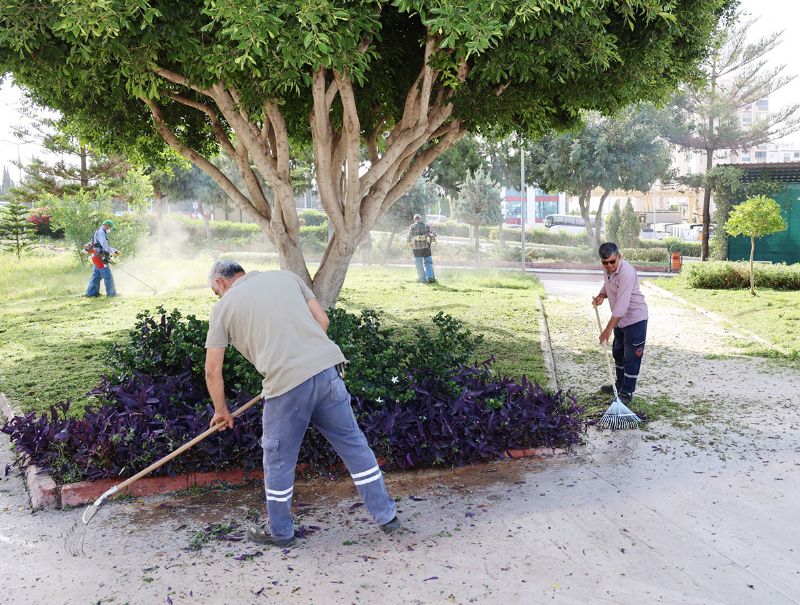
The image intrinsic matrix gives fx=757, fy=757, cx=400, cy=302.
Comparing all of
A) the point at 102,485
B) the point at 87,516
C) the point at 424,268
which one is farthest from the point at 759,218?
the point at 87,516

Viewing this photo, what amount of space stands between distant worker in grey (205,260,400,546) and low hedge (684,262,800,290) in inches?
603

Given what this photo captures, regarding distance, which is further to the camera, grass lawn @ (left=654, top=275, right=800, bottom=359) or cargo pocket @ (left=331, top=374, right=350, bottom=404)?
grass lawn @ (left=654, top=275, right=800, bottom=359)

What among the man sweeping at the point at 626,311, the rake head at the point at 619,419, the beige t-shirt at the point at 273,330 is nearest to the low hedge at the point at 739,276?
the man sweeping at the point at 626,311

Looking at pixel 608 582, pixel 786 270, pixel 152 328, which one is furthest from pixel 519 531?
pixel 786 270

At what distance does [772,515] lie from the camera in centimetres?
446

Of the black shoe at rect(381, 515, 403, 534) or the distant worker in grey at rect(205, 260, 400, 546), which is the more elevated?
the distant worker in grey at rect(205, 260, 400, 546)

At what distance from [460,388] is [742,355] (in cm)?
548

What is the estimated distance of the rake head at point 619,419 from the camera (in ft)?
20.4

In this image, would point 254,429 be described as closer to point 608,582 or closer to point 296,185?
point 608,582

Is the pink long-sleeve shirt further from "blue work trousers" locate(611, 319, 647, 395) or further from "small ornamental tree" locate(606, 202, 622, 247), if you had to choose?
"small ornamental tree" locate(606, 202, 622, 247)

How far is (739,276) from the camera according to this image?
57.6ft

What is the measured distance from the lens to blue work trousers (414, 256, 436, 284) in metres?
18.2

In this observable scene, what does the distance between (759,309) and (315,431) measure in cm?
1106

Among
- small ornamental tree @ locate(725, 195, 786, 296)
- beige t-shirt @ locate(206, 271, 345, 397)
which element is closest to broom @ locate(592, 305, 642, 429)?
beige t-shirt @ locate(206, 271, 345, 397)
